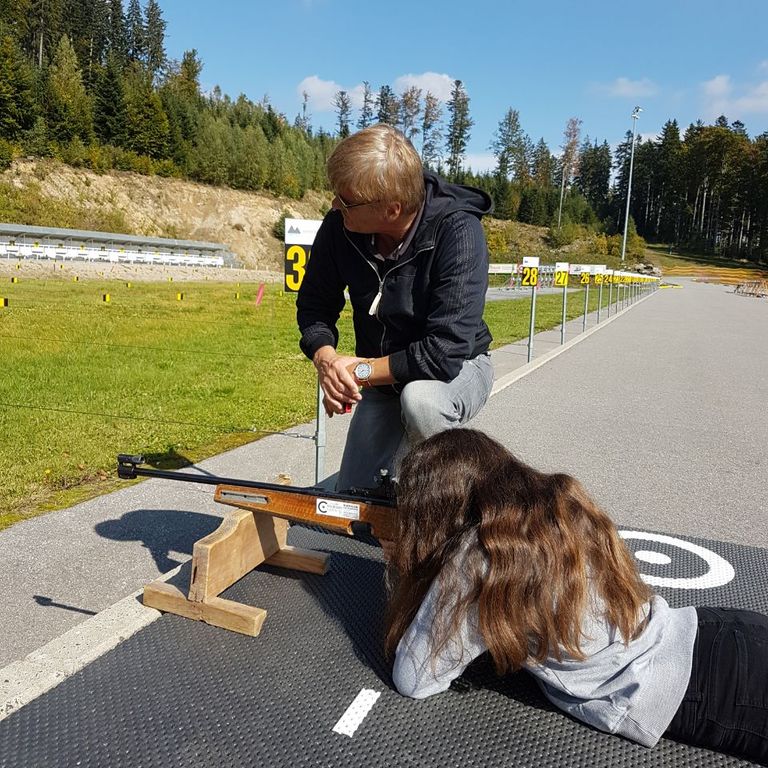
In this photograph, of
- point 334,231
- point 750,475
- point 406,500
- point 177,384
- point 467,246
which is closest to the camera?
point 406,500

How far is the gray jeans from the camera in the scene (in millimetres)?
2908

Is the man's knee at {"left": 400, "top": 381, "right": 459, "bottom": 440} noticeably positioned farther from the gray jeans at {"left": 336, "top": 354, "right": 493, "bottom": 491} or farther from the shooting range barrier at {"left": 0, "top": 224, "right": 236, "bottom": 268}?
the shooting range barrier at {"left": 0, "top": 224, "right": 236, "bottom": 268}

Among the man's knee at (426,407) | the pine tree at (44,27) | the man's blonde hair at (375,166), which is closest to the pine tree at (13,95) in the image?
the pine tree at (44,27)

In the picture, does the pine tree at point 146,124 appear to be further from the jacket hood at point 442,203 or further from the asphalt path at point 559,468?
the jacket hood at point 442,203

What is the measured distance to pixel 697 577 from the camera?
3.41 metres

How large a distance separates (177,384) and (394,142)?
6.53 metres

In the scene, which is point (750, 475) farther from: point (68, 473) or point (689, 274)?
point (689, 274)

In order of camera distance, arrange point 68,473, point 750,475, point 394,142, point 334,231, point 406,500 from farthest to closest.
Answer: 1. point 750,475
2. point 68,473
3. point 334,231
4. point 394,142
5. point 406,500

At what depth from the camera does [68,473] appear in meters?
4.89

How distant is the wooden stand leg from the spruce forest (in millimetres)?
50247

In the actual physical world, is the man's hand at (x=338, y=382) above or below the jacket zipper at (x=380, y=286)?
below

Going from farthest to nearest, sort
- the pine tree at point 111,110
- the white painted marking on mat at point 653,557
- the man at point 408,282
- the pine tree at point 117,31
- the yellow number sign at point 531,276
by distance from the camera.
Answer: the pine tree at point 117,31
the pine tree at point 111,110
the yellow number sign at point 531,276
the white painted marking on mat at point 653,557
the man at point 408,282

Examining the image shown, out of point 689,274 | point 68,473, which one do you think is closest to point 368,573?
point 68,473

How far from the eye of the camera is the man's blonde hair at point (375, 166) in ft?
8.36
